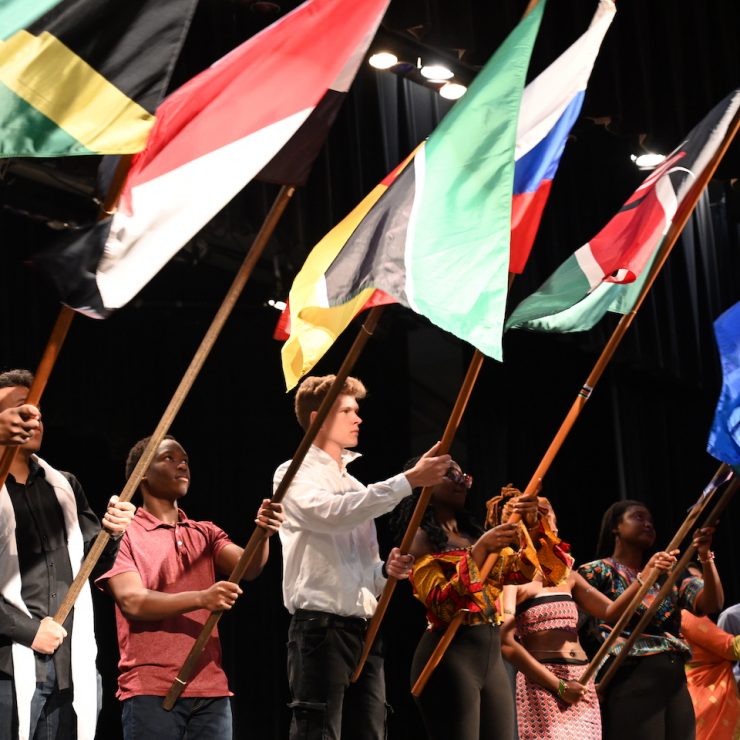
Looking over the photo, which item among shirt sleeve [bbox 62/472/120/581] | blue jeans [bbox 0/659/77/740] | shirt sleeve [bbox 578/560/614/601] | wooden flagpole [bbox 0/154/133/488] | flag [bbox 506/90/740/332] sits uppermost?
flag [bbox 506/90/740/332]

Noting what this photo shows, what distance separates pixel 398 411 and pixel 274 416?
87cm

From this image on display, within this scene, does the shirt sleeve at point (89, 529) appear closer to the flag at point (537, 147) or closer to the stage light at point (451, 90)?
the flag at point (537, 147)

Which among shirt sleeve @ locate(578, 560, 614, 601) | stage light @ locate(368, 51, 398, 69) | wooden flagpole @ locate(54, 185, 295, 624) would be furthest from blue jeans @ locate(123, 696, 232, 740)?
stage light @ locate(368, 51, 398, 69)

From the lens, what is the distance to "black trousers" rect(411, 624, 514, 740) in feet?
13.4

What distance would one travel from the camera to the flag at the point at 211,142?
2.75 m

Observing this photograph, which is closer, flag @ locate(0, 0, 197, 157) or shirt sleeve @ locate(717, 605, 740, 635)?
flag @ locate(0, 0, 197, 157)

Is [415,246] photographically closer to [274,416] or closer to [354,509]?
[354,509]

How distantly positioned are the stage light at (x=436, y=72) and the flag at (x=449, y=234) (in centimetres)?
263

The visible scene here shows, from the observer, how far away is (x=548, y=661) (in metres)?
4.70

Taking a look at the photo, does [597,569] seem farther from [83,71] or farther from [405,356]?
[83,71]

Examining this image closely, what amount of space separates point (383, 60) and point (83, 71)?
3.65 meters

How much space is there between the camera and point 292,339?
3.22 metres

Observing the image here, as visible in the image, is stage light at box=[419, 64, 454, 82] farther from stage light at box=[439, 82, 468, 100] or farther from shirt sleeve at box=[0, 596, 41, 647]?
shirt sleeve at box=[0, 596, 41, 647]

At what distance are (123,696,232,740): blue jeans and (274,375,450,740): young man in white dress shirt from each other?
263mm
